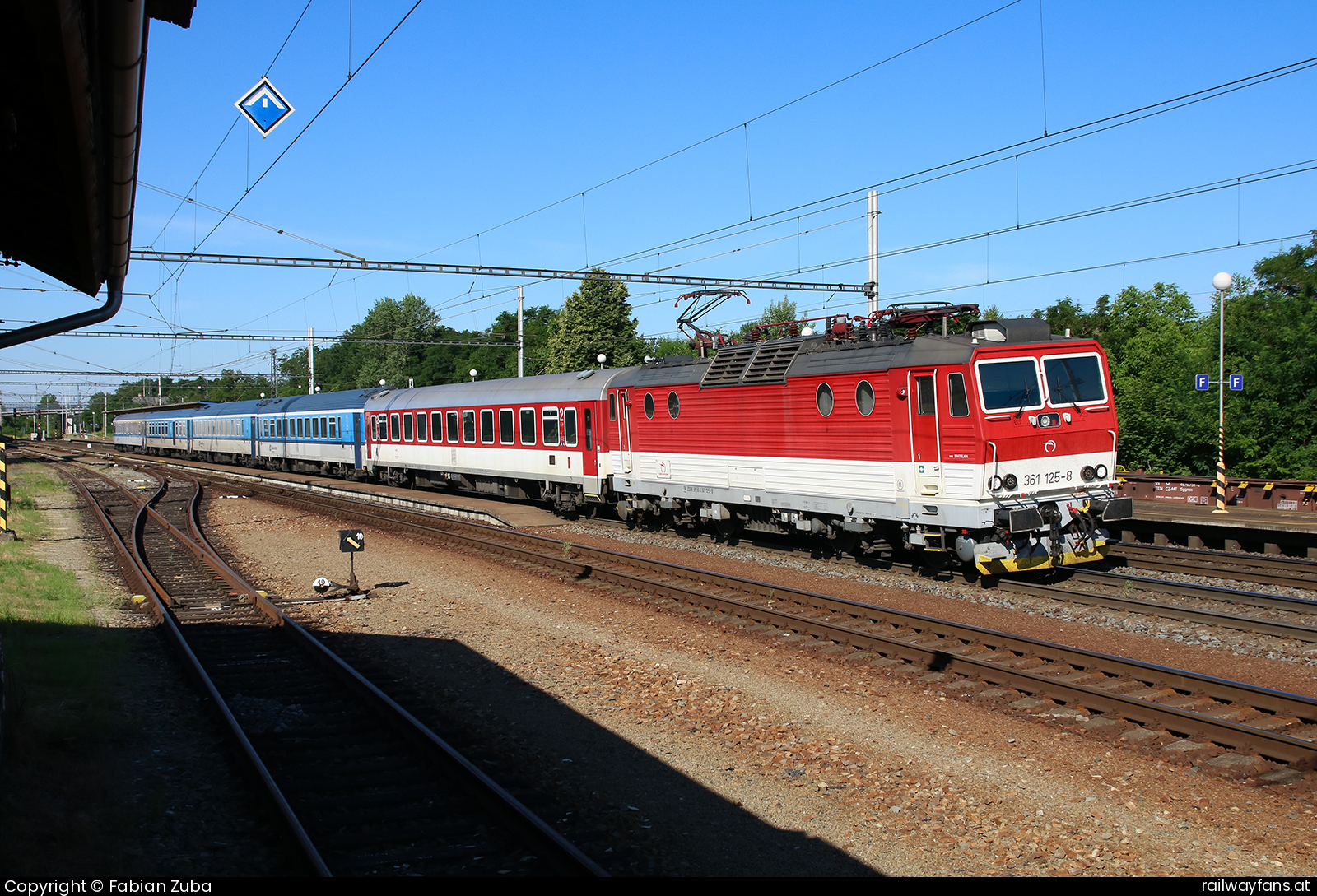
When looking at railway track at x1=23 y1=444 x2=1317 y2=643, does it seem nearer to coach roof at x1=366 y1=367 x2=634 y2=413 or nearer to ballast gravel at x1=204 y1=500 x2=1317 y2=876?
ballast gravel at x1=204 y1=500 x2=1317 y2=876

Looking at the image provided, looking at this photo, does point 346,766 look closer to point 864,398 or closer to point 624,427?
point 864,398

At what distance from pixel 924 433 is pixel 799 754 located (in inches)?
261

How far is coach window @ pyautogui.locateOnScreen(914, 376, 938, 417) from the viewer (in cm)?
1258

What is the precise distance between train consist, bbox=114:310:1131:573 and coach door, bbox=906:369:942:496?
0.09ft

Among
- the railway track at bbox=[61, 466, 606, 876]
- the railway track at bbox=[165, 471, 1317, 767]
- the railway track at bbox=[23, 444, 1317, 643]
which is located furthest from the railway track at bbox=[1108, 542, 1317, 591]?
the railway track at bbox=[61, 466, 606, 876]

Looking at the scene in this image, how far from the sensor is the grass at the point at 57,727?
18.7 ft

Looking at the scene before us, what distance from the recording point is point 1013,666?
29.6 feet

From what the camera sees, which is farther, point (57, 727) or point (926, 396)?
point (926, 396)

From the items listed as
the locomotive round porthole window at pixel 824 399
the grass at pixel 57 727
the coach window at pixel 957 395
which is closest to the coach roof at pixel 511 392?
the locomotive round porthole window at pixel 824 399

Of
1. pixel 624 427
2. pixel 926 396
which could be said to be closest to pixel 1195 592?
pixel 926 396

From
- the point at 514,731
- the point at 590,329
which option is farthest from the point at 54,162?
the point at 590,329

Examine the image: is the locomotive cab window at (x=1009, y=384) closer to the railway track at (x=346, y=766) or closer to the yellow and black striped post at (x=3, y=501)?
the railway track at (x=346, y=766)

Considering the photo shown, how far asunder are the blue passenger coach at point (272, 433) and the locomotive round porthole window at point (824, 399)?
Answer: 2536cm

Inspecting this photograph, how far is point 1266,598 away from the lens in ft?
36.6
